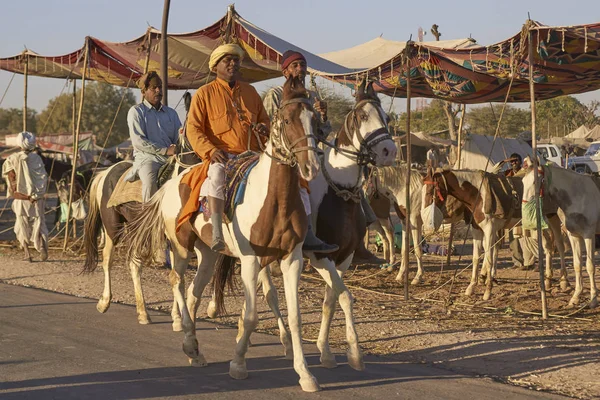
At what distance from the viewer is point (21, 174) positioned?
1533cm

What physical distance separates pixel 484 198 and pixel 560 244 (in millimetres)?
1425

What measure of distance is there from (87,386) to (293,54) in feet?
11.1

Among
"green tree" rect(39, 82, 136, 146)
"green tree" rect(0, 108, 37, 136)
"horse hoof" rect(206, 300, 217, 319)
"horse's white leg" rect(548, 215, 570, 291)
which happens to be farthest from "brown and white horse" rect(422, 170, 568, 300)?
"green tree" rect(0, 108, 37, 136)

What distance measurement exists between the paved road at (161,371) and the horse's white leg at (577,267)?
472 cm

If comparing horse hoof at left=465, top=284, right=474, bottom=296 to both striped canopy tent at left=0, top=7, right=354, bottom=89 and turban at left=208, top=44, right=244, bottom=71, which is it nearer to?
striped canopy tent at left=0, top=7, right=354, bottom=89

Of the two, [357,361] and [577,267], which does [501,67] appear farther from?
[357,361]

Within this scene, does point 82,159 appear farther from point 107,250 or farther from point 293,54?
point 293,54

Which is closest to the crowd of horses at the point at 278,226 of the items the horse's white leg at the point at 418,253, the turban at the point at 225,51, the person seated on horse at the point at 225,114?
the person seated on horse at the point at 225,114

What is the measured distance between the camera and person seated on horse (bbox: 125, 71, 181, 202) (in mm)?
9555

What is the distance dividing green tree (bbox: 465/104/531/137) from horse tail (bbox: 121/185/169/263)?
4999cm

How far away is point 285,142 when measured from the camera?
20.2ft

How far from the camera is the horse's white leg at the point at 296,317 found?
6.09 m

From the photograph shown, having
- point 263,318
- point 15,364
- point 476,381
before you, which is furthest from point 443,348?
point 15,364

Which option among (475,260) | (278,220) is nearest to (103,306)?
(278,220)
